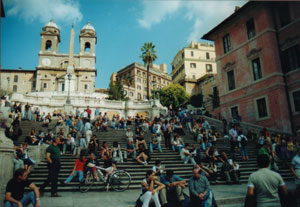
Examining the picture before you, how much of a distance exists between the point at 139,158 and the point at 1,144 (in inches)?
267

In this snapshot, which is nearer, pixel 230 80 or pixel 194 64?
pixel 230 80

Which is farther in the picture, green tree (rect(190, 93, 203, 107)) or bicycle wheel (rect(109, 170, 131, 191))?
green tree (rect(190, 93, 203, 107))

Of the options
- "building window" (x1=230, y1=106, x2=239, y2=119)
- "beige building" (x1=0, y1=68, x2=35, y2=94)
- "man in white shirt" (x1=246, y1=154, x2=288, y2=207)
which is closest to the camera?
"man in white shirt" (x1=246, y1=154, x2=288, y2=207)

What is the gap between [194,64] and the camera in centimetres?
6475

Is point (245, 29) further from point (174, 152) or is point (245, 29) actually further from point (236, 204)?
point (236, 204)

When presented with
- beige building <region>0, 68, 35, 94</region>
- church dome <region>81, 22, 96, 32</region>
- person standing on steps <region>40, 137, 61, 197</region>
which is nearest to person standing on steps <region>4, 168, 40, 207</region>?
person standing on steps <region>40, 137, 61, 197</region>

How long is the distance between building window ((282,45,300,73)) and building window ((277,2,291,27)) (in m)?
2.61

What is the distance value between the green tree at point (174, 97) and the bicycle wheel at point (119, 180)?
44.8 metres

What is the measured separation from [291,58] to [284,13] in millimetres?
4295

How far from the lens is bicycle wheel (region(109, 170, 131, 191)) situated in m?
9.07

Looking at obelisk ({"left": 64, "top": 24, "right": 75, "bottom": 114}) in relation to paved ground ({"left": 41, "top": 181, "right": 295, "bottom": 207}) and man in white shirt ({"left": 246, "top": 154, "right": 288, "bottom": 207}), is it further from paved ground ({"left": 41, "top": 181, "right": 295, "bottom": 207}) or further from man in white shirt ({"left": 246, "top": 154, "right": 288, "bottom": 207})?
man in white shirt ({"left": 246, "top": 154, "right": 288, "bottom": 207})

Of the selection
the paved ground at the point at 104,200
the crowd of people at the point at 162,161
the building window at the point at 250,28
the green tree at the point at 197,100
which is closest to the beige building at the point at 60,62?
the green tree at the point at 197,100

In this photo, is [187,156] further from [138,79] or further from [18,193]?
[138,79]

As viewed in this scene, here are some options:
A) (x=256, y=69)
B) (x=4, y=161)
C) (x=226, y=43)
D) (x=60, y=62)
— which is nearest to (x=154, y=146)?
(x=4, y=161)
